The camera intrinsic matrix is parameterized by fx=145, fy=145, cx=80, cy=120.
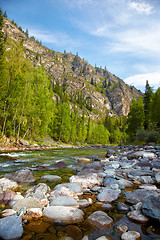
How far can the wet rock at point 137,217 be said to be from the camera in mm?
2779

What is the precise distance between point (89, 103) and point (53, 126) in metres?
133

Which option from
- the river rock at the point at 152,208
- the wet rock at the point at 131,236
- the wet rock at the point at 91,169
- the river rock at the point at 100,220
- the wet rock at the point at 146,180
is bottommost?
the wet rock at the point at 91,169

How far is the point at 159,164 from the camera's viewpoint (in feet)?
23.4

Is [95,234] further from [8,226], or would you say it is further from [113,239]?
[8,226]

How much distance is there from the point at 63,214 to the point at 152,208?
1764 millimetres

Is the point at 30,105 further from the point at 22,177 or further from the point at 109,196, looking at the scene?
the point at 109,196

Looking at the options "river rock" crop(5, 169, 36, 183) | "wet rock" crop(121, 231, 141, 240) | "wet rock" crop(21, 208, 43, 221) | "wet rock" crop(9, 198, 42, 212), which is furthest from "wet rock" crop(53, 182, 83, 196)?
"wet rock" crop(121, 231, 141, 240)

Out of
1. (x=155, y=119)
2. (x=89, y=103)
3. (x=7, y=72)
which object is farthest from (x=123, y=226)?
(x=89, y=103)

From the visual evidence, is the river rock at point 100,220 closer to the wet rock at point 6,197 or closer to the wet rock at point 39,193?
the wet rock at point 39,193

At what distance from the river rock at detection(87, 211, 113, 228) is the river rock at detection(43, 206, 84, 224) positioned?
23cm

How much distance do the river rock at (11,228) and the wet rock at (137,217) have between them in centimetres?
207

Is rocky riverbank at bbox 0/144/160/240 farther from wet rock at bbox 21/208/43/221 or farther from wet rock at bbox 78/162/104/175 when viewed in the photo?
wet rock at bbox 78/162/104/175

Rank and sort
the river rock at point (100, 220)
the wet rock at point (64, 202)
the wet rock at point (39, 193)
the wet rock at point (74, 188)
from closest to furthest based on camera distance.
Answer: the river rock at point (100, 220)
the wet rock at point (64, 202)
the wet rock at point (39, 193)
the wet rock at point (74, 188)

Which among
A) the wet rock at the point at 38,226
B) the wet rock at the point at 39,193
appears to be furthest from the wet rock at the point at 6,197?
the wet rock at the point at 38,226
